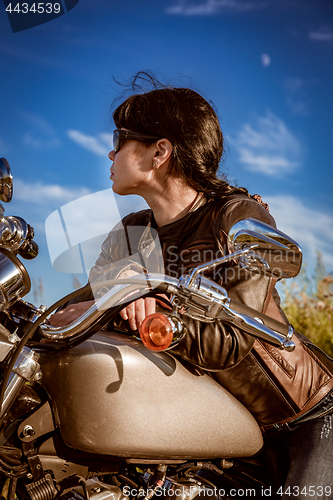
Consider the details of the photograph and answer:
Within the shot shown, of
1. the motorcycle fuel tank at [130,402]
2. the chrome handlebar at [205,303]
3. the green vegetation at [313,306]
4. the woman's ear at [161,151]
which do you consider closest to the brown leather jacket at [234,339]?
the motorcycle fuel tank at [130,402]

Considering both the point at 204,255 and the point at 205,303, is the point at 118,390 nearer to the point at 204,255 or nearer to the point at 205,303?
the point at 205,303

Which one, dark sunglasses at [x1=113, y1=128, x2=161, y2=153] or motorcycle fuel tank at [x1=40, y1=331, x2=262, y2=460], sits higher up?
dark sunglasses at [x1=113, y1=128, x2=161, y2=153]

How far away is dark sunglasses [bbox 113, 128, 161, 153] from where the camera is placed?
6.23ft

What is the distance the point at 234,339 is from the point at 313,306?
3441mm

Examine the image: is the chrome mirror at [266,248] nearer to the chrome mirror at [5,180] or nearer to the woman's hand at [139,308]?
the woman's hand at [139,308]

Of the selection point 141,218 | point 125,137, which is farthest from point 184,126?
point 141,218

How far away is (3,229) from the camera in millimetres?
1268

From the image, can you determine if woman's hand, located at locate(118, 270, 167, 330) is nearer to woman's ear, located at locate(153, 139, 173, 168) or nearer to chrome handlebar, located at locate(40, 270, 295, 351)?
chrome handlebar, located at locate(40, 270, 295, 351)

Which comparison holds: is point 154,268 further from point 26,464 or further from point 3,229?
point 26,464

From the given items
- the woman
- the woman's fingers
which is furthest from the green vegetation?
the woman's fingers

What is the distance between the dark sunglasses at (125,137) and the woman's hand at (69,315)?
876 mm

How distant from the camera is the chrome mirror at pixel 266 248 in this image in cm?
101

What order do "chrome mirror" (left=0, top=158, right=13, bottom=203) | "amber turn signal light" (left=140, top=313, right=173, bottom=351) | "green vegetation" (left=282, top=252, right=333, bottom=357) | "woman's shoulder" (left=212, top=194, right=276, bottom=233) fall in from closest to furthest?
"amber turn signal light" (left=140, top=313, right=173, bottom=351), "chrome mirror" (left=0, top=158, right=13, bottom=203), "woman's shoulder" (left=212, top=194, right=276, bottom=233), "green vegetation" (left=282, top=252, right=333, bottom=357)

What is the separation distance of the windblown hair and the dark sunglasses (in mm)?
26
